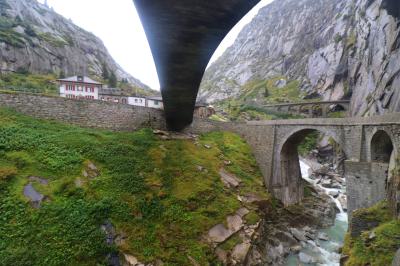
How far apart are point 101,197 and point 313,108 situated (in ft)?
213

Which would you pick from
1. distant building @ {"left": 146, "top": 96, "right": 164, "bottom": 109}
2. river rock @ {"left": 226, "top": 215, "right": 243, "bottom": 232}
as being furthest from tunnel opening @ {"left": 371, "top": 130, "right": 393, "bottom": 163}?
distant building @ {"left": 146, "top": 96, "right": 164, "bottom": 109}

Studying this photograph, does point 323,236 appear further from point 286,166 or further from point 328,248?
point 286,166

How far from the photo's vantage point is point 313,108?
2628 inches

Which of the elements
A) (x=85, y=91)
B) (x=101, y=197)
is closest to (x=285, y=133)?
(x=101, y=197)

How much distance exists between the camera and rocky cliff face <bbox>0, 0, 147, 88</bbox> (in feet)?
199

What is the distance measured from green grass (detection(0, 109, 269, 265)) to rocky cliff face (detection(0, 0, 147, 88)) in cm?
5401

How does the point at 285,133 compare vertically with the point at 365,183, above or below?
above

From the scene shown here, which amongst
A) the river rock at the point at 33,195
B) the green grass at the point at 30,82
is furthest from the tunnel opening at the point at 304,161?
the green grass at the point at 30,82

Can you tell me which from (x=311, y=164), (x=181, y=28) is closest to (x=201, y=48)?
(x=181, y=28)

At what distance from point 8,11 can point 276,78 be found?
10001cm

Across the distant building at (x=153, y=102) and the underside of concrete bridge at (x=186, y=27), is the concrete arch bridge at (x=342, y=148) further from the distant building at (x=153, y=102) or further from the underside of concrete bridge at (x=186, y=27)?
the distant building at (x=153, y=102)

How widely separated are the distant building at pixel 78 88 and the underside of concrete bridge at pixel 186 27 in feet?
147

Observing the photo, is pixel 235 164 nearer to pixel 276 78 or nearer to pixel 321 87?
pixel 321 87

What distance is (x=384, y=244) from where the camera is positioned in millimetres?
11812
